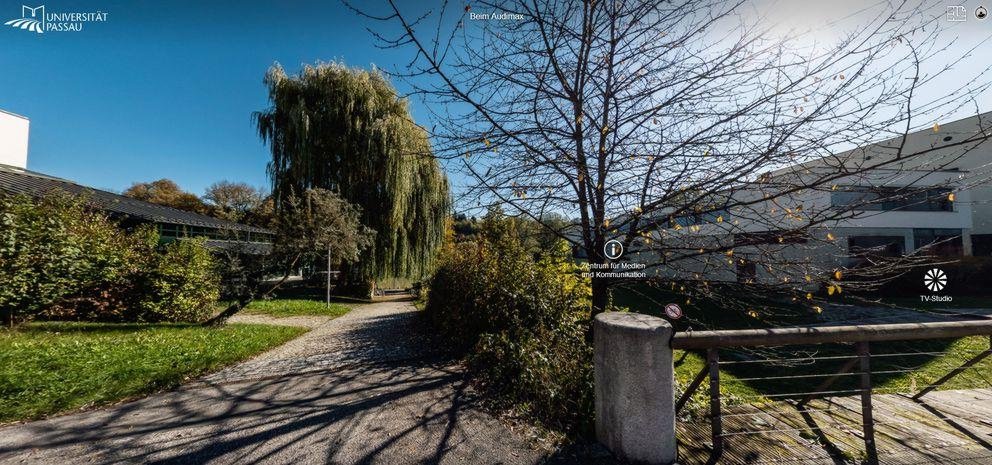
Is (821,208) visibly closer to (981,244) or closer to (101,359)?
(101,359)

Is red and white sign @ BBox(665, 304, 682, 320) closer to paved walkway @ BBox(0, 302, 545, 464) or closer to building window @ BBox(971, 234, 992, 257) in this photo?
paved walkway @ BBox(0, 302, 545, 464)

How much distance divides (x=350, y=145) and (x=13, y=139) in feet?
69.4

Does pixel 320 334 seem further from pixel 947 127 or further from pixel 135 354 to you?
pixel 947 127

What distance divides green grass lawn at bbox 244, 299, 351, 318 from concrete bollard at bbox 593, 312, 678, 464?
10328mm

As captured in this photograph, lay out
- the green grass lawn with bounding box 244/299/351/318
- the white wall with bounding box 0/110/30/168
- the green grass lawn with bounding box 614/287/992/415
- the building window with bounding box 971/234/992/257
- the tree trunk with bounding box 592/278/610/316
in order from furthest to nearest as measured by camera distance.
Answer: the building window with bounding box 971/234/992/257 → the white wall with bounding box 0/110/30/168 → the green grass lawn with bounding box 244/299/351/318 → the green grass lawn with bounding box 614/287/992/415 → the tree trunk with bounding box 592/278/610/316

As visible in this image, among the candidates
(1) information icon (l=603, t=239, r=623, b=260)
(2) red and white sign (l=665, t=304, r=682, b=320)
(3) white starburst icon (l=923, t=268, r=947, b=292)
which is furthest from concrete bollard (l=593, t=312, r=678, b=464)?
(3) white starburst icon (l=923, t=268, r=947, b=292)

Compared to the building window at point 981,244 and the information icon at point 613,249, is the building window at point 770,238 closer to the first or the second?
the information icon at point 613,249

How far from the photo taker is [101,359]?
15.4ft

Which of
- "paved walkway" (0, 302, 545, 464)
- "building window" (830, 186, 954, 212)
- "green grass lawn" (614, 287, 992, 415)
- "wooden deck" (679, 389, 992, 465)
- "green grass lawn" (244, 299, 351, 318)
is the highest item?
"building window" (830, 186, 954, 212)

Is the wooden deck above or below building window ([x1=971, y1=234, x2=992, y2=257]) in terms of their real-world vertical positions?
below

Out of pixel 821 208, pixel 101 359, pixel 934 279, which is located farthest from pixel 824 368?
pixel 101 359

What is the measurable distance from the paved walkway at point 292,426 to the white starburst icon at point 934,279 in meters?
16.0

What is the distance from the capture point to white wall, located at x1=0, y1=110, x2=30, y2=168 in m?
17.7

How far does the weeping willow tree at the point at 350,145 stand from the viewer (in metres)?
13.2
